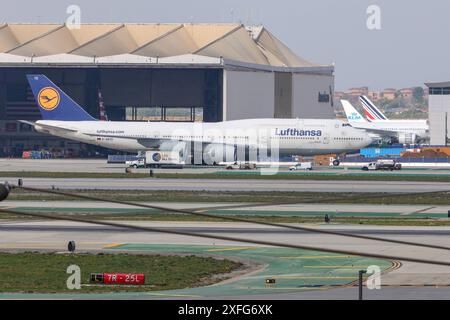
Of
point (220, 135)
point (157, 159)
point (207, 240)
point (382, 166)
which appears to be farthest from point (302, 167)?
Answer: point (207, 240)

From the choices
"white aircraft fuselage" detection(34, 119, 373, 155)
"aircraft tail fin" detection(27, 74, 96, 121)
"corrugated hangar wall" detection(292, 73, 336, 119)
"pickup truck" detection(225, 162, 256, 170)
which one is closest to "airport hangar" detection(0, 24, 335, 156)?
"corrugated hangar wall" detection(292, 73, 336, 119)

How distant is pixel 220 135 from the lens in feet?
392

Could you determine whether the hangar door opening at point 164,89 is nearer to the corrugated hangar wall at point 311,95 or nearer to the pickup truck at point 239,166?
the corrugated hangar wall at point 311,95

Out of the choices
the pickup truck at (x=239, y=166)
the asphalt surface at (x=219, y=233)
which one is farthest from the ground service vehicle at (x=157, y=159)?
the asphalt surface at (x=219, y=233)

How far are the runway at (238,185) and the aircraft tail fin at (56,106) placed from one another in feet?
95.8

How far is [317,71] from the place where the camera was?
17788cm

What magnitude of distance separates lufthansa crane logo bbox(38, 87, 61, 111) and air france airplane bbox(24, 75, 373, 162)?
256 cm

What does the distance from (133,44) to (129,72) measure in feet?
21.4

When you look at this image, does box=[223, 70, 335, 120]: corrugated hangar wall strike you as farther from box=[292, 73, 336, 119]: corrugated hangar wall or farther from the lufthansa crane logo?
the lufthansa crane logo

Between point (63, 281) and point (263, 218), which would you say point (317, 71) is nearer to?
point (263, 218)

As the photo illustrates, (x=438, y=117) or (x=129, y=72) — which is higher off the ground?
(x=129, y=72)

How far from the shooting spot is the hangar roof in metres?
153

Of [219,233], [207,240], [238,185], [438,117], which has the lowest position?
[207,240]

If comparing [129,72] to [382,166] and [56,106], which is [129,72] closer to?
[56,106]
